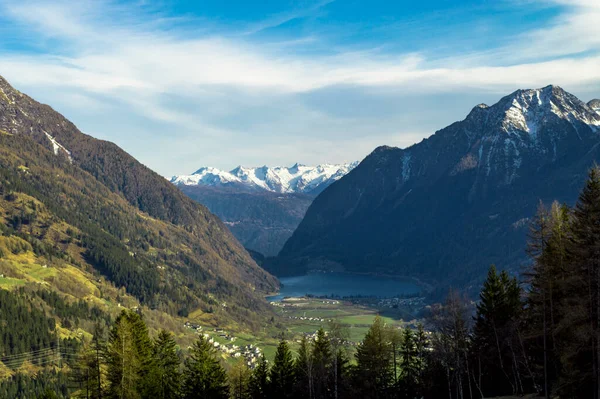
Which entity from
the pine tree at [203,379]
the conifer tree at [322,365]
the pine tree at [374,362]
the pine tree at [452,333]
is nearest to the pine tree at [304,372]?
the conifer tree at [322,365]

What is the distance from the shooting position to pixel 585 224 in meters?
36.1

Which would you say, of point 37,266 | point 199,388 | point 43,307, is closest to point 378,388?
point 199,388

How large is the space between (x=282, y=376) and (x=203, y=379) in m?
11.2

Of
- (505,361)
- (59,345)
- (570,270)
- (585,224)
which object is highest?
(585,224)

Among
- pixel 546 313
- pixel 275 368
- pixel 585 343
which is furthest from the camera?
pixel 275 368

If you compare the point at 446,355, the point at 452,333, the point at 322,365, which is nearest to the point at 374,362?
the point at 322,365

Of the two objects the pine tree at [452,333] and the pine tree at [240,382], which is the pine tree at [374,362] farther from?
the pine tree at [240,382]

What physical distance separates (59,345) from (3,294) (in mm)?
24384

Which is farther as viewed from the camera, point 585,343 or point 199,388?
point 199,388

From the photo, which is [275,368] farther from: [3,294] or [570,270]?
[3,294]

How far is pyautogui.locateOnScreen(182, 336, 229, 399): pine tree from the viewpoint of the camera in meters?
67.9

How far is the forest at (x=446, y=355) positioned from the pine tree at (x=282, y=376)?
14 centimetres

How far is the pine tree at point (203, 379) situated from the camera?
223 feet

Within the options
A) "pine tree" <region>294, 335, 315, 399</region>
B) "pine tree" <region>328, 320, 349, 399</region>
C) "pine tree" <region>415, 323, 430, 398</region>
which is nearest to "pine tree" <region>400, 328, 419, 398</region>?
"pine tree" <region>415, 323, 430, 398</region>
